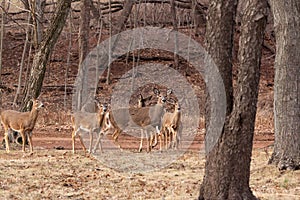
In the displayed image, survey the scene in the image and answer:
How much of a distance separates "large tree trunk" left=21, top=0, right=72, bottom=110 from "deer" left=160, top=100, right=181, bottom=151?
3.50 m

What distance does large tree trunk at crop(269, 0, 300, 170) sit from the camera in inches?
591

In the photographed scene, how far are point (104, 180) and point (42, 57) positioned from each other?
672 centimetres

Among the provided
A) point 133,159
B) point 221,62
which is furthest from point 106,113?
point 221,62

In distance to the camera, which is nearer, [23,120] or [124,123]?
[23,120]

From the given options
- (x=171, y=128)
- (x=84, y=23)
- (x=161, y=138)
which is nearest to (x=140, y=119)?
(x=161, y=138)

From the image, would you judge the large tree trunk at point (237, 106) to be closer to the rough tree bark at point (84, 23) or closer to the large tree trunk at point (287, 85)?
the large tree trunk at point (287, 85)

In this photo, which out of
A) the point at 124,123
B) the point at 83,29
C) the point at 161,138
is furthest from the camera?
the point at 83,29

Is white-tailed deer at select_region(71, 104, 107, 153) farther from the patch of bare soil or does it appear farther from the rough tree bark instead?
the rough tree bark

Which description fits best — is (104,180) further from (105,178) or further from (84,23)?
(84,23)

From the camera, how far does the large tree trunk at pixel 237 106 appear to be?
410 inches

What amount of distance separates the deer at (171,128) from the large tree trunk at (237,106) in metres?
9.16

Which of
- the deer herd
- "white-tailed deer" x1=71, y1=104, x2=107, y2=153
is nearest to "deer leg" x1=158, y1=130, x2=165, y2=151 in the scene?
the deer herd

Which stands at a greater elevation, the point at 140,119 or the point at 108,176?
the point at 140,119

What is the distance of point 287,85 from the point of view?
49.9 ft
